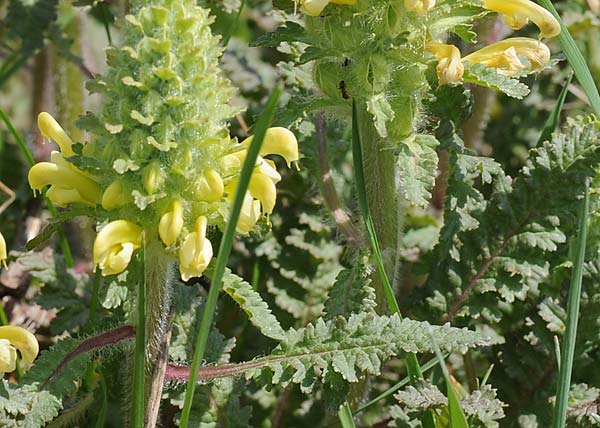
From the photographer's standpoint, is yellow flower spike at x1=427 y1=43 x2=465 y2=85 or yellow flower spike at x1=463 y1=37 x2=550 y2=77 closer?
yellow flower spike at x1=427 y1=43 x2=465 y2=85

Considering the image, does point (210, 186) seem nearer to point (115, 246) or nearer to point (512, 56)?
point (115, 246)

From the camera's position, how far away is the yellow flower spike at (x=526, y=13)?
2.30m

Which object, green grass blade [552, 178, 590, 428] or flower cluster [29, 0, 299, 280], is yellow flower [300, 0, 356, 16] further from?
green grass blade [552, 178, 590, 428]

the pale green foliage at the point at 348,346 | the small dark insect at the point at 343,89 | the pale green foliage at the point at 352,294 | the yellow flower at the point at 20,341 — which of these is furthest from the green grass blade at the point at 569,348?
the yellow flower at the point at 20,341

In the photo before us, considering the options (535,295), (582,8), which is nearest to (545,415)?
(535,295)

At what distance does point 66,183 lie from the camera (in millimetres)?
1995

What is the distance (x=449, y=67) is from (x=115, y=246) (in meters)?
0.86

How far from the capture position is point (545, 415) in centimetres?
257

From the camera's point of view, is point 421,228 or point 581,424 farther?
point 421,228

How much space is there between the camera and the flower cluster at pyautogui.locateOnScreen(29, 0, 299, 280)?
186 centimetres

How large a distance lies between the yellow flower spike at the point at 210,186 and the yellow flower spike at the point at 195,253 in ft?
0.21

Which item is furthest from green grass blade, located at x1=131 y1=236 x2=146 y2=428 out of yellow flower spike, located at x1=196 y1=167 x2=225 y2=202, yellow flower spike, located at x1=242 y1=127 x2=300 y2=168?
yellow flower spike, located at x1=242 y1=127 x2=300 y2=168

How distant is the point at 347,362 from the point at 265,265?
1079 millimetres

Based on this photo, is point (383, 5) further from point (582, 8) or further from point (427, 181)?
point (582, 8)
